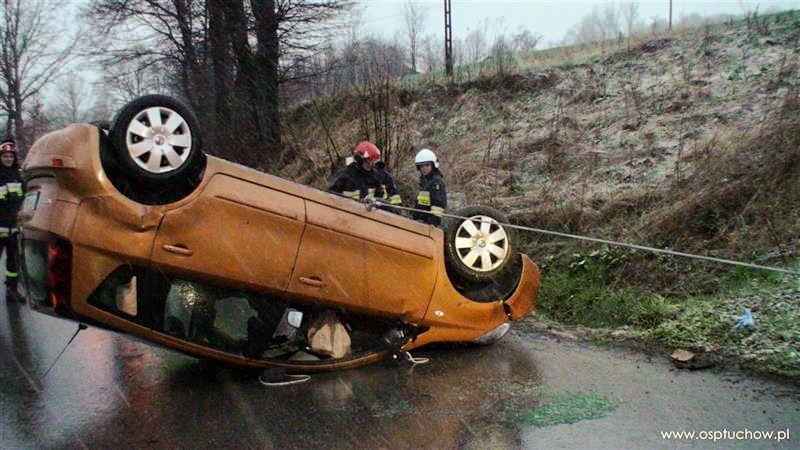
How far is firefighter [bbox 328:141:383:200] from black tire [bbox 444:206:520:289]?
217 cm

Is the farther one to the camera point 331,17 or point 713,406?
point 331,17

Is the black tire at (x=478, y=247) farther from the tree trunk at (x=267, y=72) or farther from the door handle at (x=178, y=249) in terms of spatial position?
the tree trunk at (x=267, y=72)

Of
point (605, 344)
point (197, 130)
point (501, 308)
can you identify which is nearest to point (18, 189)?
point (197, 130)

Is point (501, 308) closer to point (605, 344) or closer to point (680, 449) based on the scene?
point (605, 344)

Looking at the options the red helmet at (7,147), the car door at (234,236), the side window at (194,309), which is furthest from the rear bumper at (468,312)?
the red helmet at (7,147)

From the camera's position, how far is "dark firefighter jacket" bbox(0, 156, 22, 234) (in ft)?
26.9

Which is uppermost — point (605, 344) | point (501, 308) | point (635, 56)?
point (635, 56)

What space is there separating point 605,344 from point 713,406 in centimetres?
162

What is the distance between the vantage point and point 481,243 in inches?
227

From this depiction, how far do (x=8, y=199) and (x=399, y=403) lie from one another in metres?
5.96

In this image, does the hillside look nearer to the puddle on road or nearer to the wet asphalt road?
the wet asphalt road

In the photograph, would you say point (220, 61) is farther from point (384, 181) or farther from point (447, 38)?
point (384, 181)

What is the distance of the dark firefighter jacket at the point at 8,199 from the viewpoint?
26.9 ft

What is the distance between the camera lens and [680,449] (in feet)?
12.7
